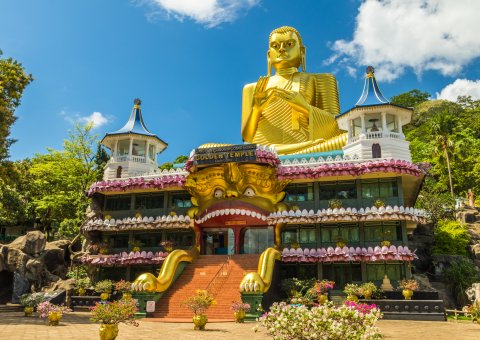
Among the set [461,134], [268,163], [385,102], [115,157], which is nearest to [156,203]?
[115,157]

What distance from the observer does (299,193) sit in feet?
93.4

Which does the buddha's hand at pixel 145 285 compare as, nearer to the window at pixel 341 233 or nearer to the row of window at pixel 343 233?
the row of window at pixel 343 233

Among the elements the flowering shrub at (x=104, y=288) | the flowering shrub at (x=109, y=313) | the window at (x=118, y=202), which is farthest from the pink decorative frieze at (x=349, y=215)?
the flowering shrub at (x=109, y=313)

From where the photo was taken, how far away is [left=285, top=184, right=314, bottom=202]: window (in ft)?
92.5

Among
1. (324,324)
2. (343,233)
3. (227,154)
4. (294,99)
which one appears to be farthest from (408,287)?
(294,99)

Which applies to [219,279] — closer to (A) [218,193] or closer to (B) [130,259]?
(A) [218,193]

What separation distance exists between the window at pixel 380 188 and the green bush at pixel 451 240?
42.8ft

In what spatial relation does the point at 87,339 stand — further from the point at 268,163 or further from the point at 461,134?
the point at 461,134

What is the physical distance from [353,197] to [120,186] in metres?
16.3

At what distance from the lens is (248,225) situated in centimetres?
2862

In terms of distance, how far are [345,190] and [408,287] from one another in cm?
731

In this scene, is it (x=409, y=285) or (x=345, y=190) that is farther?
(x=345, y=190)

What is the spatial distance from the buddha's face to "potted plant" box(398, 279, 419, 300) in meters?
24.4

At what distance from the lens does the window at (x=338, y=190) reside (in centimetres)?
2758
